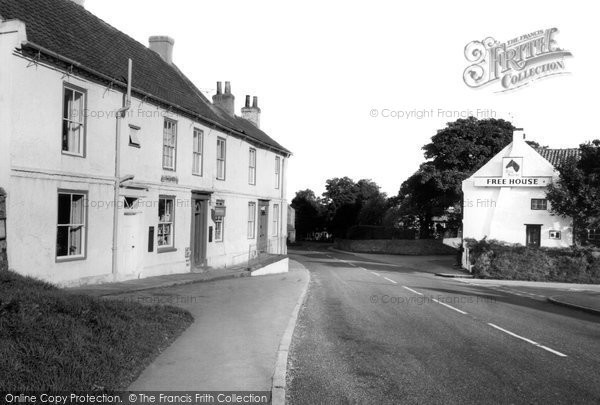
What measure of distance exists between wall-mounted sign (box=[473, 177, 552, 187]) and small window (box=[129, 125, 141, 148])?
25.9 metres

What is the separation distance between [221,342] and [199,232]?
536 inches

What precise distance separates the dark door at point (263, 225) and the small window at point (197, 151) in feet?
24.8

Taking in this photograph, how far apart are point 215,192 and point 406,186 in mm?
34998

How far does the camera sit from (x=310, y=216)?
7750 cm

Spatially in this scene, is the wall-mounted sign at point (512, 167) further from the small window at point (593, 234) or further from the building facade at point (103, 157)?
the building facade at point (103, 157)

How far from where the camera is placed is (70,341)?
6180 mm

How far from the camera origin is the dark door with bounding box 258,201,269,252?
94.5ft

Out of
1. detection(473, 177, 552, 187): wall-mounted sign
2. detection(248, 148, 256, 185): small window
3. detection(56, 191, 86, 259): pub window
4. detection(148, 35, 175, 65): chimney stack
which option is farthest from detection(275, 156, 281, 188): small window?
detection(56, 191, 86, 259): pub window

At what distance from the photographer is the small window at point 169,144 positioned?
18.7 meters

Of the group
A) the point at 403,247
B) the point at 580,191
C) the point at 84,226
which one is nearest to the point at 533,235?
the point at 580,191

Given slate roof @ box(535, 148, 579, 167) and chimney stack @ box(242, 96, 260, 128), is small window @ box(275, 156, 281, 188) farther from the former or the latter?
slate roof @ box(535, 148, 579, 167)

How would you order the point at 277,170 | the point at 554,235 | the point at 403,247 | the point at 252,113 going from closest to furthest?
the point at 277,170
the point at 554,235
the point at 252,113
the point at 403,247

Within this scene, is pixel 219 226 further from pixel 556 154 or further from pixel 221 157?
pixel 556 154

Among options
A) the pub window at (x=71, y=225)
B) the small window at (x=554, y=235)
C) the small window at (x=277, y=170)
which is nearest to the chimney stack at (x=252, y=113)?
the small window at (x=277, y=170)
